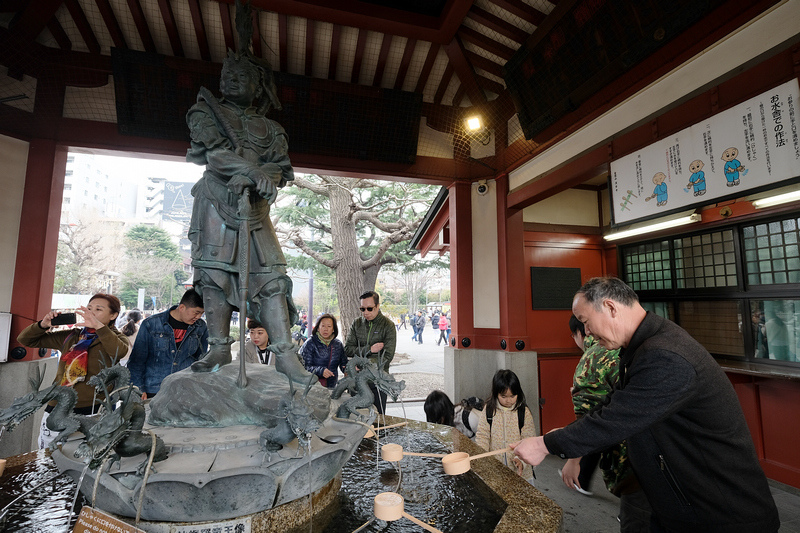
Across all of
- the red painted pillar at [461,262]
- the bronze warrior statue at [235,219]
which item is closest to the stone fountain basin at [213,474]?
the bronze warrior statue at [235,219]

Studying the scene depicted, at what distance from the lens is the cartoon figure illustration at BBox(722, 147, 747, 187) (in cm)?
292

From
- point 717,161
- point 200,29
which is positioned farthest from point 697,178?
point 200,29

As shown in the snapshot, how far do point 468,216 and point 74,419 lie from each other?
5.77m

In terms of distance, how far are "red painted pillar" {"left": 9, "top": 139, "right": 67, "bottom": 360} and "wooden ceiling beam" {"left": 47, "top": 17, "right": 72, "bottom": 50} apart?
4.76 feet

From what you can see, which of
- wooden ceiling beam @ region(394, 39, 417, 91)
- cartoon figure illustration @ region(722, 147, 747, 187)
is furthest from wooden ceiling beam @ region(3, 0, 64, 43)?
cartoon figure illustration @ region(722, 147, 747, 187)

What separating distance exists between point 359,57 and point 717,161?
5.01 metres

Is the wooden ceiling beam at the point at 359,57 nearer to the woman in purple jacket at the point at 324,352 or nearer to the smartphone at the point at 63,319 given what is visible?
the woman in purple jacket at the point at 324,352

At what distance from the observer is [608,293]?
74.8 inches

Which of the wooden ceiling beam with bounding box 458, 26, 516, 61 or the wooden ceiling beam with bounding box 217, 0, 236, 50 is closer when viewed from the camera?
the wooden ceiling beam with bounding box 217, 0, 236, 50

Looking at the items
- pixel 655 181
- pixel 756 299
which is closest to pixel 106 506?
pixel 655 181

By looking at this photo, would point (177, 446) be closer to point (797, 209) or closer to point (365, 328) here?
point (365, 328)

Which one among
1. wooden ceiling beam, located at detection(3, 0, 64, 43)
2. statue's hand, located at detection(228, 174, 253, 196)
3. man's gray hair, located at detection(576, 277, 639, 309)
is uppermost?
wooden ceiling beam, located at detection(3, 0, 64, 43)

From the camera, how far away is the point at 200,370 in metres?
2.67

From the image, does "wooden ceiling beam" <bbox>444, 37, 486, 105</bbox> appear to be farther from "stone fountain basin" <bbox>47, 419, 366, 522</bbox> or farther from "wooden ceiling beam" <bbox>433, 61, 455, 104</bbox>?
"stone fountain basin" <bbox>47, 419, 366, 522</bbox>
